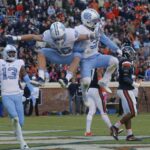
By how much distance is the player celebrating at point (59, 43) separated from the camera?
1770cm

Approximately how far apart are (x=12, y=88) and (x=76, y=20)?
22586 mm

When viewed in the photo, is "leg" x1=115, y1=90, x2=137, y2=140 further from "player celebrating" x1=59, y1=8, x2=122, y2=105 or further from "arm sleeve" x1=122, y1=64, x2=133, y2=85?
"player celebrating" x1=59, y1=8, x2=122, y2=105

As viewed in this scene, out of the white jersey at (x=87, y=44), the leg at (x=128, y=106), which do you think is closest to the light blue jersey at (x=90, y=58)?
the white jersey at (x=87, y=44)

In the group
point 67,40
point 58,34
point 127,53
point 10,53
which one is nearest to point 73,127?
point 127,53

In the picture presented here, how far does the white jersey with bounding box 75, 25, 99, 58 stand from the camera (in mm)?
18469

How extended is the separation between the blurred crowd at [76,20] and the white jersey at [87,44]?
15.7 meters

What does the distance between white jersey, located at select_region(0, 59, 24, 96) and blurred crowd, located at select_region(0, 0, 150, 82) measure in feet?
54.3

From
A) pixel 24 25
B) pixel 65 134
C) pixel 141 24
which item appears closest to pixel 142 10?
pixel 141 24

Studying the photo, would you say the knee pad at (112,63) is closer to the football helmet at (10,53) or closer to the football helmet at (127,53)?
the football helmet at (127,53)

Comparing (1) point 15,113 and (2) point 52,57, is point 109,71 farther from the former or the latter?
(1) point 15,113

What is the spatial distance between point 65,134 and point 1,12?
738 inches

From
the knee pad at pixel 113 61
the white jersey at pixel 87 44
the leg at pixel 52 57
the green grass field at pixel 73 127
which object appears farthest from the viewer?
the green grass field at pixel 73 127

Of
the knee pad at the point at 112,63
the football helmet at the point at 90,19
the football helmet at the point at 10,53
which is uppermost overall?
the football helmet at the point at 90,19

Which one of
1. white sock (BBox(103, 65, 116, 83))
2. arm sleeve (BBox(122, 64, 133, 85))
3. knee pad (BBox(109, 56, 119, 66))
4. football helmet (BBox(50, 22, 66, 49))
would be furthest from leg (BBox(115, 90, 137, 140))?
football helmet (BBox(50, 22, 66, 49))
